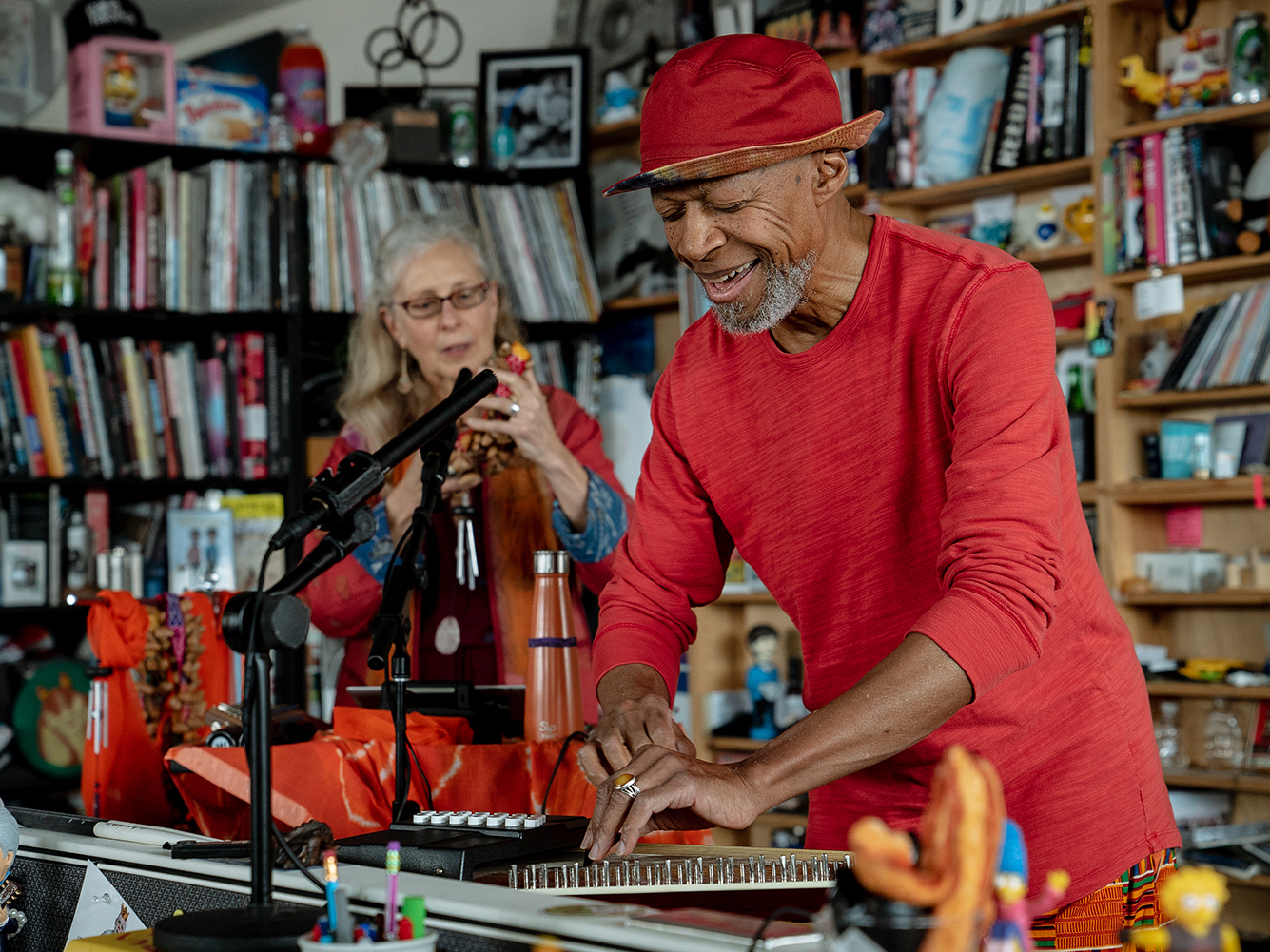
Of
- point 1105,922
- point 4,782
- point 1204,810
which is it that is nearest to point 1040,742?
point 1105,922

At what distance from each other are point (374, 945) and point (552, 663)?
Answer: 87 centimetres

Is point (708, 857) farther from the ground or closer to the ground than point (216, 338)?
closer to the ground

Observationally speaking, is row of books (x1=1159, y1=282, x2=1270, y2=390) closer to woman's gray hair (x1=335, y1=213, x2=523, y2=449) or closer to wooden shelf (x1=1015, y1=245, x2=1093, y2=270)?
wooden shelf (x1=1015, y1=245, x2=1093, y2=270)

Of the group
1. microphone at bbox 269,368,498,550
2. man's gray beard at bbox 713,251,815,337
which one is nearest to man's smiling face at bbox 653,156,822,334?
man's gray beard at bbox 713,251,815,337

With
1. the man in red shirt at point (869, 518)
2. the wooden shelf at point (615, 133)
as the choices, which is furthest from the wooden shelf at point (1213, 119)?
the man in red shirt at point (869, 518)

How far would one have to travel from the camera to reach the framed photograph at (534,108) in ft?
13.0

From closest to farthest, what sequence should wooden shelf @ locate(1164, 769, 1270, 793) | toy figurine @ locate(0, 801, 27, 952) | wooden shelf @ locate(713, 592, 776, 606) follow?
toy figurine @ locate(0, 801, 27, 952) < wooden shelf @ locate(1164, 769, 1270, 793) < wooden shelf @ locate(713, 592, 776, 606)

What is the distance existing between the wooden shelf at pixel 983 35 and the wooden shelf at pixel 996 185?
44 millimetres

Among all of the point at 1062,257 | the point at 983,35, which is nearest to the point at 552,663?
the point at 1062,257

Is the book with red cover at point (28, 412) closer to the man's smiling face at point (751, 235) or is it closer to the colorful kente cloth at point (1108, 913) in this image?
the man's smiling face at point (751, 235)

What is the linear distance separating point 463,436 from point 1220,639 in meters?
2.13

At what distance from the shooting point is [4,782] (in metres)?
3.27

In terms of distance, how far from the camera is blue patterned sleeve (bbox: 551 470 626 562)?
1.99 metres

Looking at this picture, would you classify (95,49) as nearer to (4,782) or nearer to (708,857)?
(4,782)
